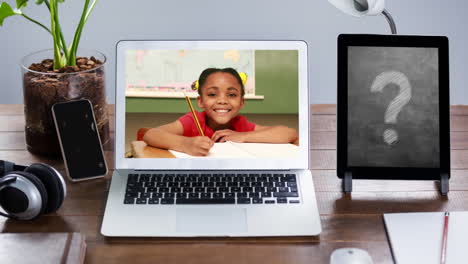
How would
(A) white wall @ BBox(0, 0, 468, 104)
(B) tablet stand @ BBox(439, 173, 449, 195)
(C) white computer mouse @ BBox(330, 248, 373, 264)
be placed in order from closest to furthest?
1. (C) white computer mouse @ BBox(330, 248, 373, 264)
2. (B) tablet stand @ BBox(439, 173, 449, 195)
3. (A) white wall @ BBox(0, 0, 468, 104)

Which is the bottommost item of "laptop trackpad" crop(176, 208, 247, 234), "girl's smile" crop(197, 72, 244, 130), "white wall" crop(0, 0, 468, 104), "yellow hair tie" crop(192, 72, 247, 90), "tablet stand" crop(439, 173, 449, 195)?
"laptop trackpad" crop(176, 208, 247, 234)

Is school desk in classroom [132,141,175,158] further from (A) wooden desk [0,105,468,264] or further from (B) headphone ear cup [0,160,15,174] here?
(B) headphone ear cup [0,160,15,174]

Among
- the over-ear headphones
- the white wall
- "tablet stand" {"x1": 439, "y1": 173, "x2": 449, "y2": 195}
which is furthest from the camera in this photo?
the white wall

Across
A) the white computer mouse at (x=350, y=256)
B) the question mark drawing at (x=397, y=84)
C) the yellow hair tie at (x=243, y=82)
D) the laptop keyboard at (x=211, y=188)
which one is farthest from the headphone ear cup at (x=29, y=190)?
the question mark drawing at (x=397, y=84)

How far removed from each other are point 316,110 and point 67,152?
2.01 feet

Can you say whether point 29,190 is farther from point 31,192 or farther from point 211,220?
point 211,220

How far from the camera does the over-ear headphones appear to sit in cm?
112

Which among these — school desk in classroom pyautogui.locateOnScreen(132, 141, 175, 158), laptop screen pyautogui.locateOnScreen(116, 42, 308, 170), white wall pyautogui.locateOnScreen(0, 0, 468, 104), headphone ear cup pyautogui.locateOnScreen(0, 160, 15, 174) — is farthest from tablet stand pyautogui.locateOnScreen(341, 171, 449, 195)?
white wall pyautogui.locateOnScreen(0, 0, 468, 104)

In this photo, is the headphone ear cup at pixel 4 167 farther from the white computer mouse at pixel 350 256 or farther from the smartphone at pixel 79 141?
the white computer mouse at pixel 350 256

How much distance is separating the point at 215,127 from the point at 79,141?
10.6 inches

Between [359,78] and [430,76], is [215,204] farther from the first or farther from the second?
[430,76]

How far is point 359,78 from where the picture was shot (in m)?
1.28

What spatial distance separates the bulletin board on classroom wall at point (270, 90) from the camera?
4.26ft

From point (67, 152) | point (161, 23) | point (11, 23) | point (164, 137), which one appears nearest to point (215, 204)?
point (164, 137)
